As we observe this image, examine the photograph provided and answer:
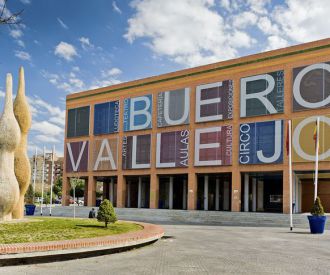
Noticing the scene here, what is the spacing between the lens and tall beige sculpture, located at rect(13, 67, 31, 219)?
21672 mm

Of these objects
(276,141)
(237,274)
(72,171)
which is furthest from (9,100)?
(72,171)

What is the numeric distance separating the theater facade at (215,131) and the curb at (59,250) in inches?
1133

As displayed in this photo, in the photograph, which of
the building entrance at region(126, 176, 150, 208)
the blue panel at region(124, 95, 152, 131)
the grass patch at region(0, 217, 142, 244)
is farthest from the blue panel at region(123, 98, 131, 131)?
the grass patch at region(0, 217, 142, 244)

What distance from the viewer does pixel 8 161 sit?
2009 cm

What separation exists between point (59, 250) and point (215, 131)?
34500mm

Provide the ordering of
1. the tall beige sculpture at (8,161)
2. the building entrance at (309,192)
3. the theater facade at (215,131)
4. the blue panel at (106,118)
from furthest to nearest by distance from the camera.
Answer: the blue panel at (106,118)
the building entrance at (309,192)
the theater facade at (215,131)
the tall beige sculpture at (8,161)

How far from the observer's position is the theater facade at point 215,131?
4012 centimetres

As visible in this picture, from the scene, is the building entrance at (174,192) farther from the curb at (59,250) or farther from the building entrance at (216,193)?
the curb at (59,250)

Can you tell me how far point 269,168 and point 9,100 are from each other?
27.6 meters

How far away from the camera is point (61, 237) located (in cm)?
1477

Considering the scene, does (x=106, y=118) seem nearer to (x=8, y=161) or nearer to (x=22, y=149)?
(x=22, y=149)

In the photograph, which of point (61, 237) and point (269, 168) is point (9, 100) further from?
point (269, 168)

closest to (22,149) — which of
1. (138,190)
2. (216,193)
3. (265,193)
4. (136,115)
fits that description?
(136,115)

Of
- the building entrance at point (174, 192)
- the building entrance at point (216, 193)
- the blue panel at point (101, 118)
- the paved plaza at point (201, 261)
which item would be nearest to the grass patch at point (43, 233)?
the paved plaza at point (201, 261)
